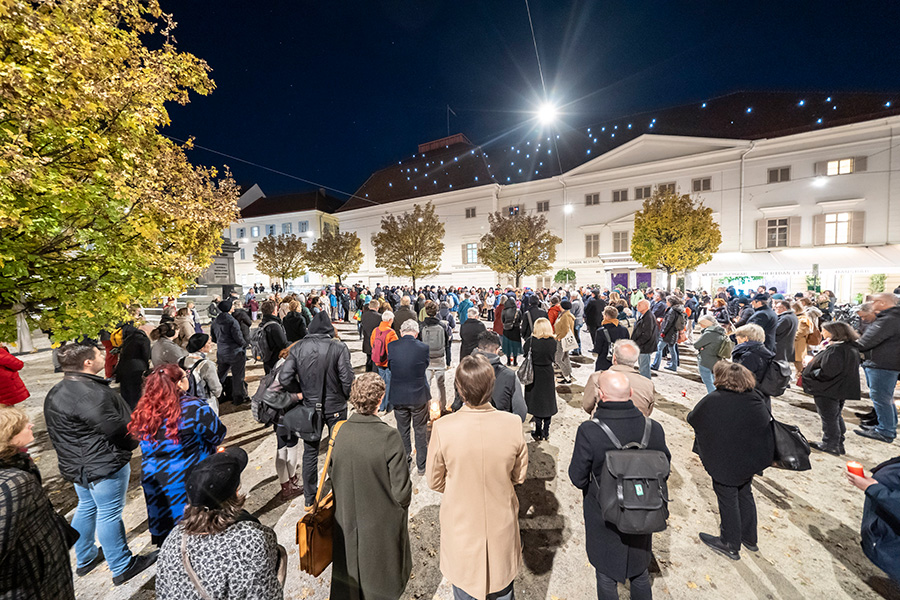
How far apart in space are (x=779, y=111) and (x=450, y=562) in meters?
39.2

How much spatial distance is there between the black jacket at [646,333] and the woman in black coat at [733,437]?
15.0ft

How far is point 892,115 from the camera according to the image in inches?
827

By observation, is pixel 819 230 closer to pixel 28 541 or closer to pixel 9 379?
pixel 28 541

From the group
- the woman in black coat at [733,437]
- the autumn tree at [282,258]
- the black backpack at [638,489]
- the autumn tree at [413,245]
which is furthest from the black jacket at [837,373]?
the autumn tree at [282,258]

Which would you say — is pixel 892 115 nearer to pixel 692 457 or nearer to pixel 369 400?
pixel 692 457

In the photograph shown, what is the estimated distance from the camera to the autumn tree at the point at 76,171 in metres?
3.04

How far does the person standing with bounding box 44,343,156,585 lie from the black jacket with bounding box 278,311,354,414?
1379 millimetres

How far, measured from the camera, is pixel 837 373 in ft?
15.8

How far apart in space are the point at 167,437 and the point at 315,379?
4.55 feet

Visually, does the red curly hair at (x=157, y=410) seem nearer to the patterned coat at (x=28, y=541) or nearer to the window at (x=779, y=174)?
the patterned coat at (x=28, y=541)

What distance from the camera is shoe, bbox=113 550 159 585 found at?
118 inches

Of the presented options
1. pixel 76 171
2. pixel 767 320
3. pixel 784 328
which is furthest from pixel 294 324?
pixel 784 328

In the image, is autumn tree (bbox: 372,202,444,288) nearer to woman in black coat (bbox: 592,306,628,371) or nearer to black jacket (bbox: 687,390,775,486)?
woman in black coat (bbox: 592,306,628,371)

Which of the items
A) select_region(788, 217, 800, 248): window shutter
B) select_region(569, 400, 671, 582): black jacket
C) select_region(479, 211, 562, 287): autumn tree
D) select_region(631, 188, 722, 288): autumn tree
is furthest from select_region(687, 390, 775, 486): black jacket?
select_region(788, 217, 800, 248): window shutter
